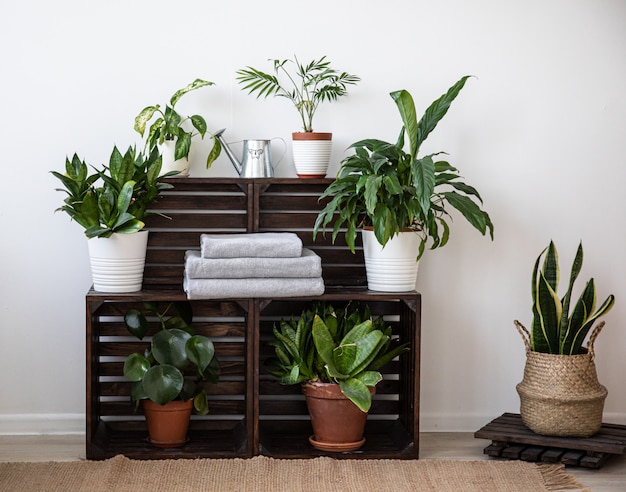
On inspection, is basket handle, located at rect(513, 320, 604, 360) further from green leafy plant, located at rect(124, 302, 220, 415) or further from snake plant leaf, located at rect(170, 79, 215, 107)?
snake plant leaf, located at rect(170, 79, 215, 107)

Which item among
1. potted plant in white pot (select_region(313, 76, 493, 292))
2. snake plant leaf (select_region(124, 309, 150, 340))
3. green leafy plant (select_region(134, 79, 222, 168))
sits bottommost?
snake plant leaf (select_region(124, 309, 150, 340))

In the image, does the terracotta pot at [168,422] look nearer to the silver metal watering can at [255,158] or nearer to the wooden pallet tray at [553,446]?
the silver metal watering can at [255,158]

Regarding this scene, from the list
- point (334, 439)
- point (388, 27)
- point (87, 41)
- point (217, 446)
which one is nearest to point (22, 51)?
point (87, 41)

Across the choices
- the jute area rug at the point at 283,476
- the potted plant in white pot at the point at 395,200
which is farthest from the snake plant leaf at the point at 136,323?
the potted plant in white pot at the point at 395,200

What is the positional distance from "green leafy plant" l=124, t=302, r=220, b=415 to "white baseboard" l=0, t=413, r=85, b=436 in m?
0.49

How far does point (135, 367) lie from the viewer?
127 inches

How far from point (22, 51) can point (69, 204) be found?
76 cm

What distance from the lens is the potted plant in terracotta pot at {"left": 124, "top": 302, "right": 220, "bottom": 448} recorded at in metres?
3.19

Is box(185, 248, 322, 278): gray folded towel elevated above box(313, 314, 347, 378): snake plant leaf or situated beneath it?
elevated above

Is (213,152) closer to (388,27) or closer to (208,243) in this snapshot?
(208,243)

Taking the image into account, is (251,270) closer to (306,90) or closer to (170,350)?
(170,350)

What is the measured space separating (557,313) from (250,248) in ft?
3.97

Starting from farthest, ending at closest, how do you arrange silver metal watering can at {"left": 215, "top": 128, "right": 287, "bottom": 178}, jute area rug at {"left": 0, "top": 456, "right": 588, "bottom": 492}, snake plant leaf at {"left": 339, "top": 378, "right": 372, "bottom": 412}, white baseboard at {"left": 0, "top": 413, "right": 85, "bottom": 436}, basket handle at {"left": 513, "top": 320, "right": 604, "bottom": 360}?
white baseboard at {"left": 0, "top": 413, "right": 85, "bottom": 436} → silver metal watering can at {"left": 215, "top": 128, "right": 287, "bottom": 178} → basket handle at {"left": 513, "top": 320, "right": 604, "bottom": 360} → snake plant leaf at {"left": 339, "top": 378, "right": 372, "bottom": 412} → jute area rug at {"left": 0, "top": 456, "right": 588, "bottom": 492}

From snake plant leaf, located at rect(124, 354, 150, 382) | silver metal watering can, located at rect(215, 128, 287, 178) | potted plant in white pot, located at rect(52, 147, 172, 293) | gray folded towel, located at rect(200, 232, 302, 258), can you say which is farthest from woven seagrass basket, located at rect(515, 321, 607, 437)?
potted plant in white pot, located at rect(52, 147, 172, 293)
